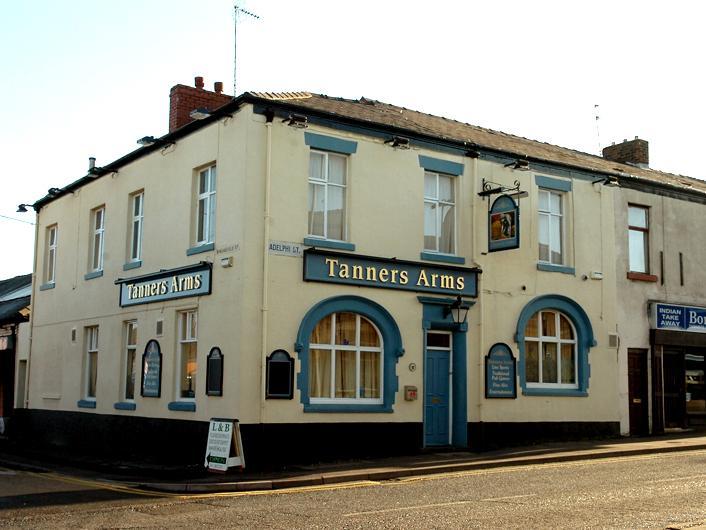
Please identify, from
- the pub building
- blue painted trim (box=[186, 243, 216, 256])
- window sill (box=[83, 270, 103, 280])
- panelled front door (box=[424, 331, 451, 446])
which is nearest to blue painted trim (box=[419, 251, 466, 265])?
the pub building

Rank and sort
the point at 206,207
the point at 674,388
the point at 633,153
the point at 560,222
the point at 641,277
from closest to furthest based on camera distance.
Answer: the point at 206,207
the point at 560,222
the point at 641,277
the point at 674,388
the point at 633,153

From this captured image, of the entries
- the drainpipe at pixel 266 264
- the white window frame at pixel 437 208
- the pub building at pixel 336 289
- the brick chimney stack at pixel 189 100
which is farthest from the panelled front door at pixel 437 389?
the brick chimney stack at pixel 189 100

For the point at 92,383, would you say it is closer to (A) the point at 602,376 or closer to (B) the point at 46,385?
(B) the point at 46,385

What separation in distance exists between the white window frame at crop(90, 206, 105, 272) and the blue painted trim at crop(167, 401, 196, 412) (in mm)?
6136

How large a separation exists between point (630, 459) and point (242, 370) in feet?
26.1

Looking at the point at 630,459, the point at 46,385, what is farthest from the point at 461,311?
the point at 46,385

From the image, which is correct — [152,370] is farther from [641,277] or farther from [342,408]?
[641,277]

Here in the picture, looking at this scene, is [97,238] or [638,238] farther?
[97,238]

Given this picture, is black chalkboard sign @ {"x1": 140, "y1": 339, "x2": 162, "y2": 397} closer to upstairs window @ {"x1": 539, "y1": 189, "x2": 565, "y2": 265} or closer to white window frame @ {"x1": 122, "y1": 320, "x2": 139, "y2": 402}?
white window frame @ {"x1": 122, "y1": 320, "x2": 139, "y2": 402}

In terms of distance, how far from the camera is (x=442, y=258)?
19.4 m

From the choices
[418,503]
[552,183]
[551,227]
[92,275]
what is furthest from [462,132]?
[418,503]

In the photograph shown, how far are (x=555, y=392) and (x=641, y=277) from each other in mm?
4444

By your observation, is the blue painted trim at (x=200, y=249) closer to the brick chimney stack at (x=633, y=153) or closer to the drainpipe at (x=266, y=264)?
the drainpipe at (x=266, y=264)

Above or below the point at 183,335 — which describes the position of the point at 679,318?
above
